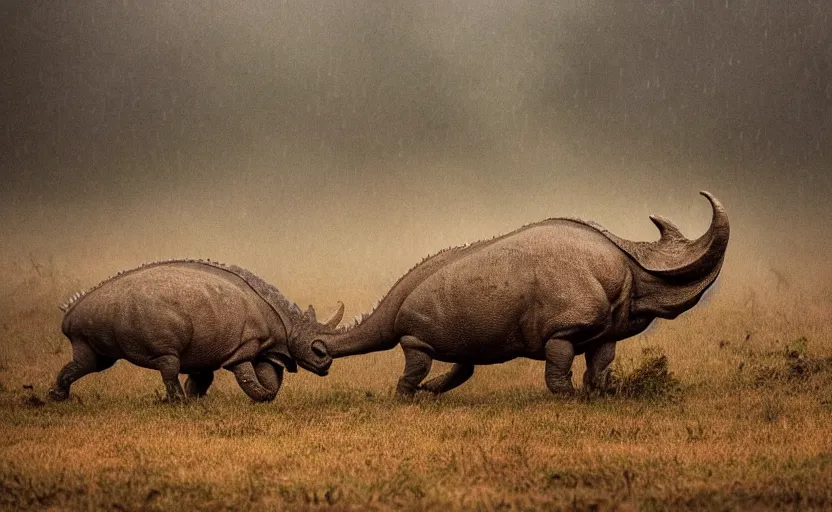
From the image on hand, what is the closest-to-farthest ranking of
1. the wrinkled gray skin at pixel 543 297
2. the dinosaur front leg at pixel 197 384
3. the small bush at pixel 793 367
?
the wrinkled gray skin at pixel 543 297, the dinosaur front leg at pixel 197 384, the small bush at pixel 793 367

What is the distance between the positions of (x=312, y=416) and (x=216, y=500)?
3.94 metres

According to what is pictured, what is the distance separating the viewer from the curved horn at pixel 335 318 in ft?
45.0

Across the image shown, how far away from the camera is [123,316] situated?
1289cm

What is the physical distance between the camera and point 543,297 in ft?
41.5

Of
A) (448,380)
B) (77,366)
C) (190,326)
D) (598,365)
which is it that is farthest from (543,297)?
(77,366)

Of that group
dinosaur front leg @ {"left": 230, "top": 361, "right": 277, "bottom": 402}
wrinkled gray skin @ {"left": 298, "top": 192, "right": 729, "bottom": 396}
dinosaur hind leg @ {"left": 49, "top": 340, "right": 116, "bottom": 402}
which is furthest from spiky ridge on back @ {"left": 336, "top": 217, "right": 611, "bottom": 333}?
dinosaur hind leg @ {"left": 49, "top": 340, "right": 116, "bottom": 402}

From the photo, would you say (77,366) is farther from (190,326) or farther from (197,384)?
(190,326)

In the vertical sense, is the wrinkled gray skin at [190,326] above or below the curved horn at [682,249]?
below

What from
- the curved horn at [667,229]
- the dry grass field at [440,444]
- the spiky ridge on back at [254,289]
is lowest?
the dry grass field at [440,444]

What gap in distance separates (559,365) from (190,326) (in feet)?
13.6

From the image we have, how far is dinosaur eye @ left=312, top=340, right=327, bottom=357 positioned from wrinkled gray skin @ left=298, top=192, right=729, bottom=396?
1.9 inches

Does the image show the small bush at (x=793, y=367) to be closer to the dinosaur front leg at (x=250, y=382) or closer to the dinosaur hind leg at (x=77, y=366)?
the dinosaur front leg at (x=250, y=382)

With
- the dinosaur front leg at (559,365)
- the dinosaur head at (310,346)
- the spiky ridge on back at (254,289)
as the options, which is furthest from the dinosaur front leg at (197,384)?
the dinosaur front leg at (559,365)

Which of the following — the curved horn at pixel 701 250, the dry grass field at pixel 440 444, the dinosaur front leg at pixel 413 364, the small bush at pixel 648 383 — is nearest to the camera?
the dry grass field at pixel 440 444
